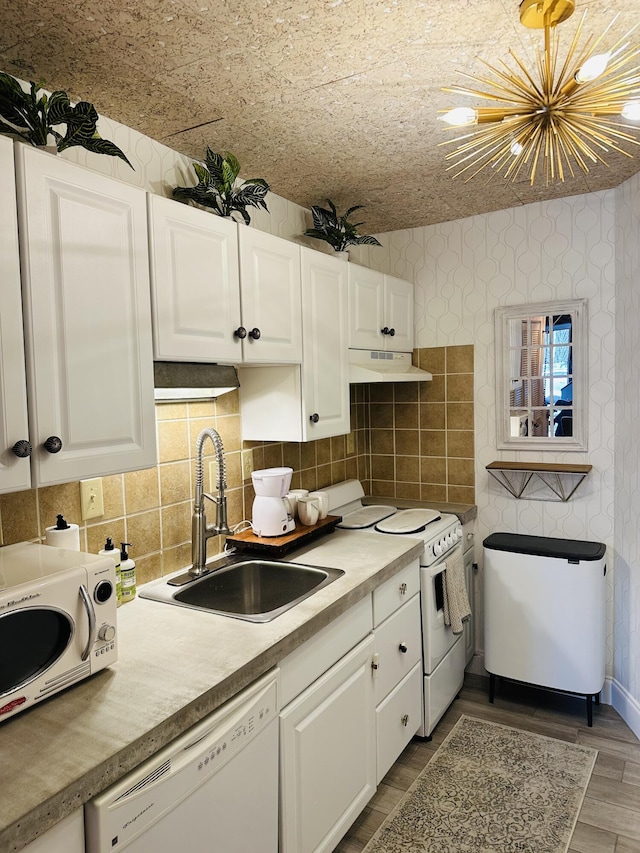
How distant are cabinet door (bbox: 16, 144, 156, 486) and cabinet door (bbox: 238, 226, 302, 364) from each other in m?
0.46

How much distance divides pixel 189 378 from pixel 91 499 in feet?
1.60

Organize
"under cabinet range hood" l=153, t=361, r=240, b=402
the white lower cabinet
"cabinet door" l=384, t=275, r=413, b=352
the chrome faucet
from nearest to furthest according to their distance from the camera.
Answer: the white lower cabinet < "under cabinet range hood" l=153, t=361, r=240, b=402 < the chrome faucet < "cabinet door" l=384, t=275, r=413, b=352

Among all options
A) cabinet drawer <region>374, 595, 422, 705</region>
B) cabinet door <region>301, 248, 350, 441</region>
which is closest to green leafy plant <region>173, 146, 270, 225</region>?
cabinet door <region>301, 248, 350, 441</region>

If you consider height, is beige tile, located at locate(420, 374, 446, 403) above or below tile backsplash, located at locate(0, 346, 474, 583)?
above

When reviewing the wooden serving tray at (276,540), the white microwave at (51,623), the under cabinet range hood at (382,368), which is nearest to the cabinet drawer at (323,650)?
the wooden serving tray at (276,540)

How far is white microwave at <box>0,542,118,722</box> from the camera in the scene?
3.84ft

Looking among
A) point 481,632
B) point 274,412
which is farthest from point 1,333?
point 481,632

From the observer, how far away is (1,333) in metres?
1.23

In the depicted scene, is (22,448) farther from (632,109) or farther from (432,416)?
(432,416)

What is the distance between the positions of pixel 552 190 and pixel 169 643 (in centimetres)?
261

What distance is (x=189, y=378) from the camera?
1.77 metres

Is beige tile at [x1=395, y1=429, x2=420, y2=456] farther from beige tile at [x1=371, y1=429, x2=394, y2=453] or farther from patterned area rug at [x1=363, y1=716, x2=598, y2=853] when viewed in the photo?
patterned area rug at [x1=363, y1=716, x2=598, y2=853]

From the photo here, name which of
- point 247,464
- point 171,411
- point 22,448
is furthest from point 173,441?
point 22,448

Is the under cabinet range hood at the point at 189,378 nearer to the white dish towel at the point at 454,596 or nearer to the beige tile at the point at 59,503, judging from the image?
the beige tile at the point at 59,503
